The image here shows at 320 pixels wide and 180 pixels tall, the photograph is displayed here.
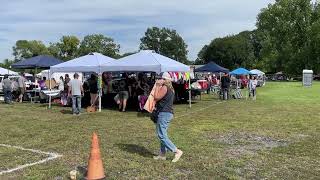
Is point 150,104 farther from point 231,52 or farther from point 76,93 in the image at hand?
point 231,52

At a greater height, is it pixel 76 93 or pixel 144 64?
pixel 144 64

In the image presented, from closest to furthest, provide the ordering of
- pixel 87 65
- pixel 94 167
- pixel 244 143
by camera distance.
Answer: pixel 94 167, pixel 244 143, pixel 87 65

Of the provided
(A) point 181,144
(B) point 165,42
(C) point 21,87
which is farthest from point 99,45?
(A) point 181,144

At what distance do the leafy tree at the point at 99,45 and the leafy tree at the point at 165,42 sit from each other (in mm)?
22854

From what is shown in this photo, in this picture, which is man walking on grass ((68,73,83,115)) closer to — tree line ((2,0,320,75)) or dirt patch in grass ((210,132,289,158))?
dirt patch in grass ((210,132,289,158))

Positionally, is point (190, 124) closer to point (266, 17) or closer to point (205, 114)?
point (205, 114)

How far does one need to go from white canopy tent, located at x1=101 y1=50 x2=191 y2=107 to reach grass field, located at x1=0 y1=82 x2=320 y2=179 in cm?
Answer: 197

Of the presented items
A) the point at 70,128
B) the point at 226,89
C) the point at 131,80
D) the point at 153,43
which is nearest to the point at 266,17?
the point at 153,43

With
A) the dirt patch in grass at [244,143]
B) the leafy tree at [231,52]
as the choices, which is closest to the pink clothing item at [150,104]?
the dirt patch in grass at [244,143]

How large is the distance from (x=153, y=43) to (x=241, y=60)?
28.8 metres

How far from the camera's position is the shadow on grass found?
31.7 ft

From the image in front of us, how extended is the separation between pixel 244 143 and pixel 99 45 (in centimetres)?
10338

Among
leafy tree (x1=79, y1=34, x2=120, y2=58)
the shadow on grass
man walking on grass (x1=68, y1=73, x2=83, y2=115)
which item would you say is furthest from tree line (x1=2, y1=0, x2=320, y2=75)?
Answer: the shadow on grass

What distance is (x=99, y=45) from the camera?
370 feet
